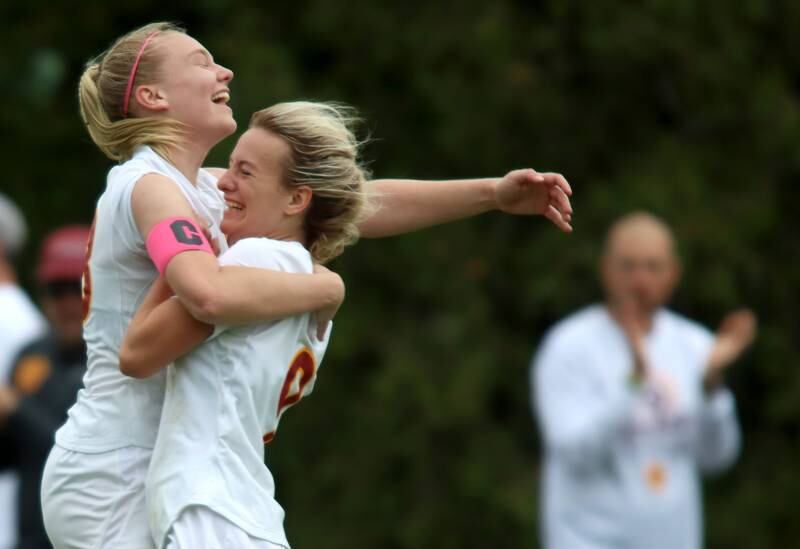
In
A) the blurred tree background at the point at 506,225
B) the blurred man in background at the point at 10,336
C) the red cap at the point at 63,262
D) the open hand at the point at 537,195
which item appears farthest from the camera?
the blurred tree background at the point at 506,225

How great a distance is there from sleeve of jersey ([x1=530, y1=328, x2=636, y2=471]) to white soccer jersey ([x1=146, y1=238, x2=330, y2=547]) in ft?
11.0

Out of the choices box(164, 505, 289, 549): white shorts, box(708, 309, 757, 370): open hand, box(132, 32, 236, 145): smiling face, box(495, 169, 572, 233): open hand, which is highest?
box(132, 32, 236, 145): smiling face

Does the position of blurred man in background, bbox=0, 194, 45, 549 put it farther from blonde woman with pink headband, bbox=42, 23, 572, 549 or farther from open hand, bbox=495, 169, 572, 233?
open hand, bbox=495, 169, 572, 233

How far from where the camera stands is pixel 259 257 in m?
3.25

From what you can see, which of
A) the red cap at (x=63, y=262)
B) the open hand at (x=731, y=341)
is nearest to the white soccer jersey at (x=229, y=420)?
the red cap at (x=63, y=262)

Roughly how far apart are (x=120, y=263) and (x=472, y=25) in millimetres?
7017

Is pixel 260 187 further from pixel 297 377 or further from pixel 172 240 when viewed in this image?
pixel 297 377

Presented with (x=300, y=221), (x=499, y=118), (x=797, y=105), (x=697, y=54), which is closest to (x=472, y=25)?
(x=499, y=118)

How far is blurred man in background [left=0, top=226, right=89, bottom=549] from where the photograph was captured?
215 inches

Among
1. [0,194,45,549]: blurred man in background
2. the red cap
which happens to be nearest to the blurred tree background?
[0,194,45,549]: blurred man in background

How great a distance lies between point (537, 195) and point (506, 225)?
6.95 meters

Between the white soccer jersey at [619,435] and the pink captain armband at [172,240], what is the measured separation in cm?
357

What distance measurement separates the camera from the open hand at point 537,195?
3.61 m

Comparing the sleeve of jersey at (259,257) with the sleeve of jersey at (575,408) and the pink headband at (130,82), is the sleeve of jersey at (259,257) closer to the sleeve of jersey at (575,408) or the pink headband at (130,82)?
the pink headband at (130,82)
